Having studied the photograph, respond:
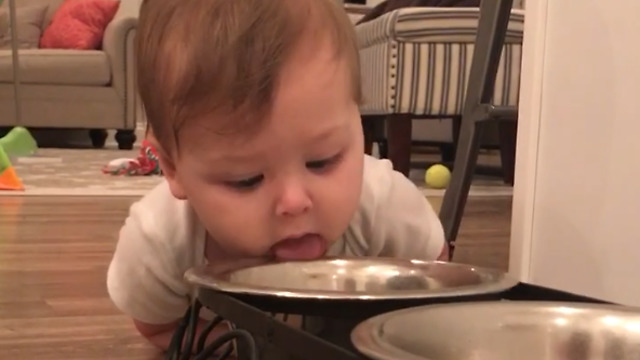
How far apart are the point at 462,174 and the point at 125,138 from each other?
3.25 m

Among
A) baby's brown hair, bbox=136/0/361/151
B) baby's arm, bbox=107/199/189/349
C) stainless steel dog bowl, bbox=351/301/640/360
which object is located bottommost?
baby's arm, bbox=107/199/189/349

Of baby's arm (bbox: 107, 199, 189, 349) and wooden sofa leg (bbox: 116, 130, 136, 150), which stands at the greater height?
baby's arm (bbox: 107, 199, 189, 349)

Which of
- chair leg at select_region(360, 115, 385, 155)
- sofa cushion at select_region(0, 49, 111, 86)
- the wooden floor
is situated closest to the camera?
the wooden floor

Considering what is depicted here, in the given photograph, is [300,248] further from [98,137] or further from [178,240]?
[98,137]

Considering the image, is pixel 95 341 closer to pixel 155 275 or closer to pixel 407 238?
pixel 155 275

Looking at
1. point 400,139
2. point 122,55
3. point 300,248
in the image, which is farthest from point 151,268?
point 122,55

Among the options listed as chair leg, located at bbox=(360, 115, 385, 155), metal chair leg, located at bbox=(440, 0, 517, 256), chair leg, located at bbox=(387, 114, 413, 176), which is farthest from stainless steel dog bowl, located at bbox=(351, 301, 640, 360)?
chair leg, located at bbox=(360, 115, 385, 155)

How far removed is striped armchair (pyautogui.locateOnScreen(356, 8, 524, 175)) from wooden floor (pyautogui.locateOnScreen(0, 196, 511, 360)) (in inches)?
22.0

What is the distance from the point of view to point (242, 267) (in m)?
0.61

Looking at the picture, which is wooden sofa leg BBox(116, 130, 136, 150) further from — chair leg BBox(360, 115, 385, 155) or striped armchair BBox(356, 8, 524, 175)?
striped armchair BBox(356, 8, 524, 175)

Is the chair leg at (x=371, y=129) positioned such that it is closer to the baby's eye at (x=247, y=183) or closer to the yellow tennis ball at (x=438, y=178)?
the yellow tennis ball at (x=438, y=178)

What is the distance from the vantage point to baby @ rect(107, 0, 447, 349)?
59cm

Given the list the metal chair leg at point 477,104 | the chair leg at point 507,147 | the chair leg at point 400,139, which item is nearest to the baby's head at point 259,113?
the metal chair leg at point 477,104

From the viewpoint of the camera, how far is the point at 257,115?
1.94 ft
